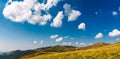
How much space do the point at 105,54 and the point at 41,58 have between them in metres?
27.2

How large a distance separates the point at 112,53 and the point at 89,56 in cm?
703

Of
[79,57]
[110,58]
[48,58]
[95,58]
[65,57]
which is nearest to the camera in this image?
[110,58]

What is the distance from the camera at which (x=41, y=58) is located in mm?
81625

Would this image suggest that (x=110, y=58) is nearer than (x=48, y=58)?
Yes

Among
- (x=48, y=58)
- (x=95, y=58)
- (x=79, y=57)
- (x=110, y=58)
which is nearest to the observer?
(x=110, y=58)

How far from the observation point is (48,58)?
7750cm

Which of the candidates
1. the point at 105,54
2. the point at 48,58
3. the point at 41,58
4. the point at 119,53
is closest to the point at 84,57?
the point at 105,54

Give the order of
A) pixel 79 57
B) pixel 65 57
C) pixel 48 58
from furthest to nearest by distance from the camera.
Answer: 1. pixel 48 58
2. pixel 65 57
3. pixel 79 57

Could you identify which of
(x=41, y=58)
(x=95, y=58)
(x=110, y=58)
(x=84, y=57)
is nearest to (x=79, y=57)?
(x=84, y=57)

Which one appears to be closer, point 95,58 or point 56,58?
point 95,58

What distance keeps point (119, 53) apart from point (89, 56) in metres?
9.09

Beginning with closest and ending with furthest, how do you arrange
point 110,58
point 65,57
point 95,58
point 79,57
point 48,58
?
point 110,58, point 95,58, point 79,57, point 65,57, point 48,58

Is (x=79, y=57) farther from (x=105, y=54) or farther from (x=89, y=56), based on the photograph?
(x=105, y=54)

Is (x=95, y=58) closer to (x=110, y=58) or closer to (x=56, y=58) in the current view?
(x=110, y=58)
